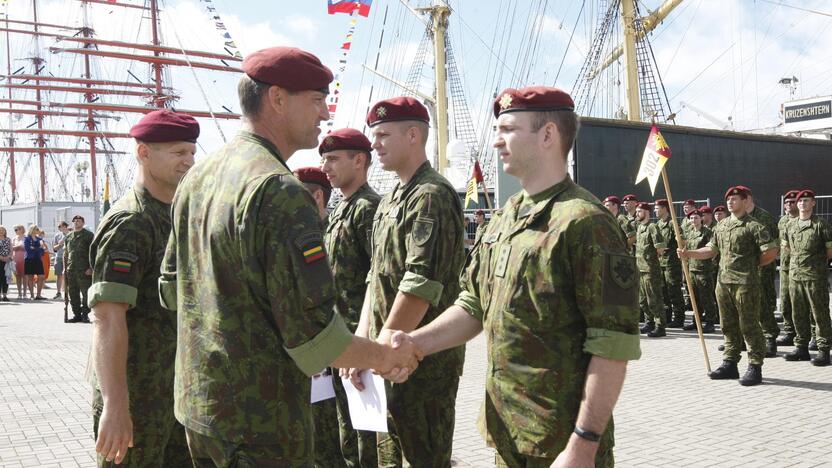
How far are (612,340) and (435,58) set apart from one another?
119ft

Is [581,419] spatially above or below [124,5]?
below

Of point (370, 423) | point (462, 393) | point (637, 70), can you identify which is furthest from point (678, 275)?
point (637, 70)

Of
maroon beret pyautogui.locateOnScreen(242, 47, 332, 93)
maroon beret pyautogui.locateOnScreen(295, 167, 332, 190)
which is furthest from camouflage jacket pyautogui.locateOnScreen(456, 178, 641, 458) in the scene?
maroon beret pyautogui.locateOnScreen(295, 167, 332, 190)

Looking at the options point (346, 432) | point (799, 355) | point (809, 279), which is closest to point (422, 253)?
point (346, 432)

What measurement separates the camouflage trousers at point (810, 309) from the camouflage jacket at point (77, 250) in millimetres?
13370

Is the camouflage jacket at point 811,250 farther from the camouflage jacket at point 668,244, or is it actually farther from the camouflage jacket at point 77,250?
the camouflage jacket at point 77,250

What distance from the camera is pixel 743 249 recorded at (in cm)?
851

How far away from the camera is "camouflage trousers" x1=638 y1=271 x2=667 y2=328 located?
484 inches

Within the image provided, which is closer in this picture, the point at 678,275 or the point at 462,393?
the point at 462,393

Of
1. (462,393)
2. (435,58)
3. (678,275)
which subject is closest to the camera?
(462,393)

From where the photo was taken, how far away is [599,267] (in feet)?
7.57

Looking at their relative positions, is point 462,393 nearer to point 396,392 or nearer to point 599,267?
point 396,392

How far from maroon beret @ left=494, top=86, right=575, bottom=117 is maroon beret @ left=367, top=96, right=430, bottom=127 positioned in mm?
1263

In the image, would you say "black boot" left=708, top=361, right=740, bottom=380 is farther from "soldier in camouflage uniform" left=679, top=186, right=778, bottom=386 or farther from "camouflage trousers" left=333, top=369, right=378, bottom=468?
"camouflage trousers" left=333, top=369, right=378, bottom=468
